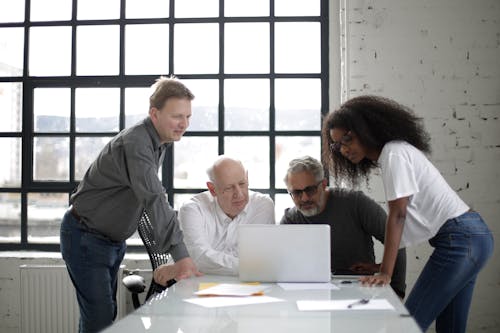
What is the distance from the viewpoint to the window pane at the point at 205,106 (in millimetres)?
4430

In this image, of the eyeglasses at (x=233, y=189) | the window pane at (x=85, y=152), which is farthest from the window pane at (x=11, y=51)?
the eyeglasses at (x=233, y=189)

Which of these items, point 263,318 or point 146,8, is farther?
point 146,8

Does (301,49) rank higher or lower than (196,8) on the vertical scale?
lower

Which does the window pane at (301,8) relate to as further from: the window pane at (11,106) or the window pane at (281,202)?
the window pane at (11,106)

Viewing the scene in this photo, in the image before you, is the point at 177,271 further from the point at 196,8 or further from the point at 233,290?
the point at 196,8

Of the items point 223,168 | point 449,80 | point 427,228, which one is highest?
point 449,80

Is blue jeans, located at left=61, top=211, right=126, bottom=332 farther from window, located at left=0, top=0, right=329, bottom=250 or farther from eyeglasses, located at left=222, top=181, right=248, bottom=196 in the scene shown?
window, located at left=0, top=0, right=329, bottom=250

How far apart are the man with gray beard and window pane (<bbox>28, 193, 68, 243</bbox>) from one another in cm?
201

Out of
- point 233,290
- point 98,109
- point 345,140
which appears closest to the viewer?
point 233,290

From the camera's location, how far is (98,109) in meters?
4.50

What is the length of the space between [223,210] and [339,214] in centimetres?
61

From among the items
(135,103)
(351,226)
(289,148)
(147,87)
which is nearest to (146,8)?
(147,87)

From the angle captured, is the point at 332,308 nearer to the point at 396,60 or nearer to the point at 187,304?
the point at 187,304

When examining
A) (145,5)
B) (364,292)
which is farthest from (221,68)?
(364,292)
